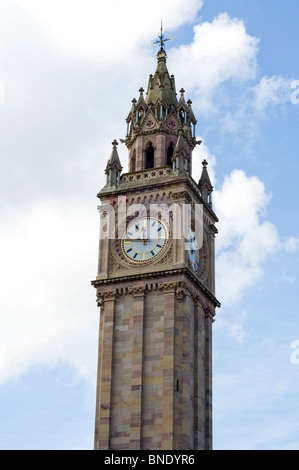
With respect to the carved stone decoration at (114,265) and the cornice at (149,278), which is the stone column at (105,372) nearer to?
the cornice at (149,278)

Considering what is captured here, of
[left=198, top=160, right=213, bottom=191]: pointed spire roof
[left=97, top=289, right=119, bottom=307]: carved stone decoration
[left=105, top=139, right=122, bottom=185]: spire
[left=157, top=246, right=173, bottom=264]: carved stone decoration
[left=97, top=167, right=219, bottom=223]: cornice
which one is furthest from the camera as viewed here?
[left=198, top=160, right=213, bottom=191]: pointed spire roof

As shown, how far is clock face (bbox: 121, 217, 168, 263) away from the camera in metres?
76.7

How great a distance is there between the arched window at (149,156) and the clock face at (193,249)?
770cm

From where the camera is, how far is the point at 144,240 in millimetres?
77312

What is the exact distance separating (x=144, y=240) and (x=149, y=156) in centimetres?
904

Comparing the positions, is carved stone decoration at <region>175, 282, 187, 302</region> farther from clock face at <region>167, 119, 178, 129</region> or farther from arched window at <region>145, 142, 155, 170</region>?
clock face at <region>167, 119, 178, 129</region>

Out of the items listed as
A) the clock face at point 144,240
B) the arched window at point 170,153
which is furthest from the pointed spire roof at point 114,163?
the clock face at point 144,240

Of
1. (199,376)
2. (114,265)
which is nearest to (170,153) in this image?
(114,265)

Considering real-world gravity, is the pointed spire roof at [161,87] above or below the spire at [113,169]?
above

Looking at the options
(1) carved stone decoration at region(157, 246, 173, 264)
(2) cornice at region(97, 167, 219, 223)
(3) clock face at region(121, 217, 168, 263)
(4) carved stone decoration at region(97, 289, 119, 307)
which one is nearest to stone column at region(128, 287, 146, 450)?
(4) carved stone decoration at region(97, 289, 119, 307)

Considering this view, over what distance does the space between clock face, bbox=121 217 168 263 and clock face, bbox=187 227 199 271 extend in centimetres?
196

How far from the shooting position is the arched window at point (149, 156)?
273 feet

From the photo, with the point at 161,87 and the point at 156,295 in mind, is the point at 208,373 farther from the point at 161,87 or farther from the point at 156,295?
the point at 161,87
